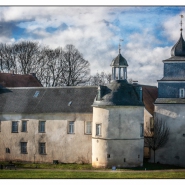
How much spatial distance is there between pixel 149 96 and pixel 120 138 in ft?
11.4

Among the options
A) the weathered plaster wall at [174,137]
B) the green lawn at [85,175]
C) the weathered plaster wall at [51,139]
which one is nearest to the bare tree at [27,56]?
the weathered plaster wall at [51,139]

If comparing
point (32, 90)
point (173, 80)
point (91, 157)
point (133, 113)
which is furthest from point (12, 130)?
point (173, 80)

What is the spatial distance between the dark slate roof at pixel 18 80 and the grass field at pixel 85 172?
12.5 feet

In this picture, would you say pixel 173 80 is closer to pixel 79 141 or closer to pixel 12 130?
pixel 79 141

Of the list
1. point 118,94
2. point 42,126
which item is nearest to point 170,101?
point 118,94

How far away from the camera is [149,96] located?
29.0 m

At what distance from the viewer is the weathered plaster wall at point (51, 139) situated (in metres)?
28.4

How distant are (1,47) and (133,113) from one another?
617 centimetres

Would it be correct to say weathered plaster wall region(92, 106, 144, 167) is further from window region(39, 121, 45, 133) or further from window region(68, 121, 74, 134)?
window region(39, 121, 45, 133)

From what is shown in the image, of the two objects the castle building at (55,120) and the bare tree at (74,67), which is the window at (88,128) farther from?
the bare tree at (74,67)

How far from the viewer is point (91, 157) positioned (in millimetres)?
28031

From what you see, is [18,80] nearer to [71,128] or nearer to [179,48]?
[71,128]

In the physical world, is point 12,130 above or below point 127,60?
below
